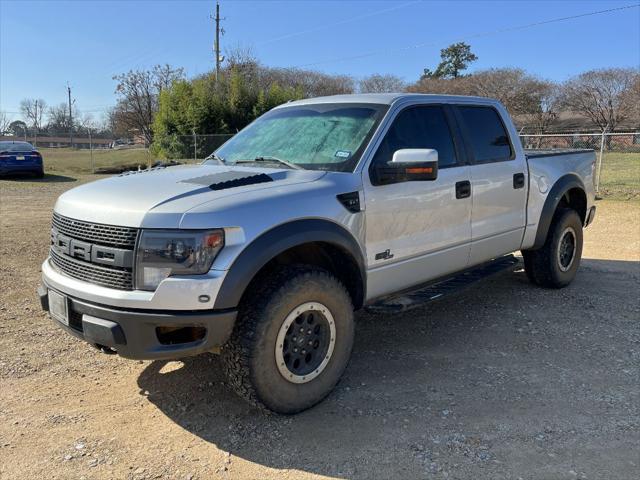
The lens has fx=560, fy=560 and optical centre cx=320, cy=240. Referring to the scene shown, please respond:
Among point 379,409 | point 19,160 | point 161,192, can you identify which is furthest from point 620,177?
point 19,160

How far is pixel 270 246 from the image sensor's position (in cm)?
311

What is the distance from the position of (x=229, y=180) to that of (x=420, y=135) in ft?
5.54

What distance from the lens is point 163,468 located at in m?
2.96

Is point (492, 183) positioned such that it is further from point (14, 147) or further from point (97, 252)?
point (14, 147)

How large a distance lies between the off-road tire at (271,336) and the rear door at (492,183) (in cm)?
186

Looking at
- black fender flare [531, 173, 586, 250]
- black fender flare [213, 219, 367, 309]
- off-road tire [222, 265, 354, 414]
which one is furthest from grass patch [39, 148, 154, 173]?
off-road tire [222, 265, 354, 414]

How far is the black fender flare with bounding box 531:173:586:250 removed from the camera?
565 centimetres

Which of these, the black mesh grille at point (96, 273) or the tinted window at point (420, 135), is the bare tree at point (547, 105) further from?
the black mesh grille at point (96, 273)

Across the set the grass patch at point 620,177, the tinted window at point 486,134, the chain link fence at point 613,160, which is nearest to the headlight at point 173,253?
→ the tinted window at point 486,134

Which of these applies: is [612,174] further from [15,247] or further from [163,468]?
[163,468]

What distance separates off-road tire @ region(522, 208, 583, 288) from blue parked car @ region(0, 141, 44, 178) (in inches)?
728

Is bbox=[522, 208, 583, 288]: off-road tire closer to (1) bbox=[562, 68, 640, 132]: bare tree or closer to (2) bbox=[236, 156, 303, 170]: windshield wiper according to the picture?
(2) bbox=[236, 156, 303, 170]: windshield wiper

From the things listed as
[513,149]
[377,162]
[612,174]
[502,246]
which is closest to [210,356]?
[377,162]

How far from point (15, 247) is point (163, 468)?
6.06 m
